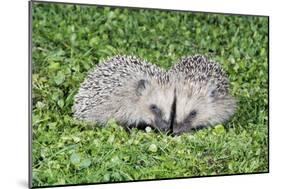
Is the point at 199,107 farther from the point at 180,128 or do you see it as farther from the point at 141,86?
the point at 141,86

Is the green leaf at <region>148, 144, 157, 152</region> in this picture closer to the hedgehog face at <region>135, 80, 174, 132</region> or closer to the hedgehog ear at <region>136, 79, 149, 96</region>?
the hedgehog face at <region>135, 80, 174, 132</region>

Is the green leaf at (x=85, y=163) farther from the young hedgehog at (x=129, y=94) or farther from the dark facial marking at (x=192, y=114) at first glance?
the dark facial marking at (x=192, y=114)

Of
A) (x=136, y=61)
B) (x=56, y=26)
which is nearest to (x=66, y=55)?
(x=56, y=26)

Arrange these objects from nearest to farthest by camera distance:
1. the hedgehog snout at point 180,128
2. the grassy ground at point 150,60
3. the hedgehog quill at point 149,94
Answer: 1. the grassy ground at point 150,60
2. the hedgehog quill at point 149,94
3. the hedgehog snout at point 180,128

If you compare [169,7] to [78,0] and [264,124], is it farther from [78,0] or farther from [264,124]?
[264,124]

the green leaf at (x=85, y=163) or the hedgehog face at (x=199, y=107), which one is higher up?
the hedgehog face at (x=199, y=107)

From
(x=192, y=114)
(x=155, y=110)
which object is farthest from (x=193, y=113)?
(x=155, y=110)

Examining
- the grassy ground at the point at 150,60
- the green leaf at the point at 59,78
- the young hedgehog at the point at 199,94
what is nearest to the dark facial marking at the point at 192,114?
the young hedgehog at the point at 199,94
